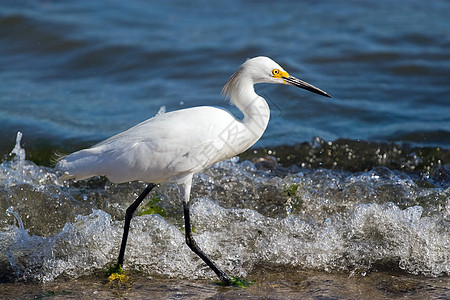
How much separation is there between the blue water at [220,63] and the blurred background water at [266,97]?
4 centimetres

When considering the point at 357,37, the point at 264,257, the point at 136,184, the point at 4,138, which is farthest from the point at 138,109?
the point at 357,37

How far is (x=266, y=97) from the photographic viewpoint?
8211 mm

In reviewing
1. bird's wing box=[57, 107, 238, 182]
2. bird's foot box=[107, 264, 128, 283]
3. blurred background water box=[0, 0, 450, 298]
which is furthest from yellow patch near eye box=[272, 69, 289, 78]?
bird's foot box=[107, 264, 128, 283]

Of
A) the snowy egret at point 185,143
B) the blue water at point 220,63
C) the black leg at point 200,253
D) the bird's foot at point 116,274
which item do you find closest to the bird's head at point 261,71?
the snowy egret at point 185,143

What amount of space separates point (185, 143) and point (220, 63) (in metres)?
5.98

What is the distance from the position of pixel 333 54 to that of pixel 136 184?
5.67 m

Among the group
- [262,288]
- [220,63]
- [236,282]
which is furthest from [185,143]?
[220,63]

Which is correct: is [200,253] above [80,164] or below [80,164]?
below

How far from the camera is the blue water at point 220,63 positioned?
8219 mm

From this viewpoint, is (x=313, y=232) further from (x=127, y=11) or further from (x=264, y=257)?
(x=127, y=11)

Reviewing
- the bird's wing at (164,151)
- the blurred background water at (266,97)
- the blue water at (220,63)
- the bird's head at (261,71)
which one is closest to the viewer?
the bird's wing at (164,151)

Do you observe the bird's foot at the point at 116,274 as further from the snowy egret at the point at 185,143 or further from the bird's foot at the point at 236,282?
the bird's foot at the point at 236,282

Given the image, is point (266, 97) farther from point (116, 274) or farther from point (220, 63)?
point (116, 274)

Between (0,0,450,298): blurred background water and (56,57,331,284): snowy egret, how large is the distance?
74cm
